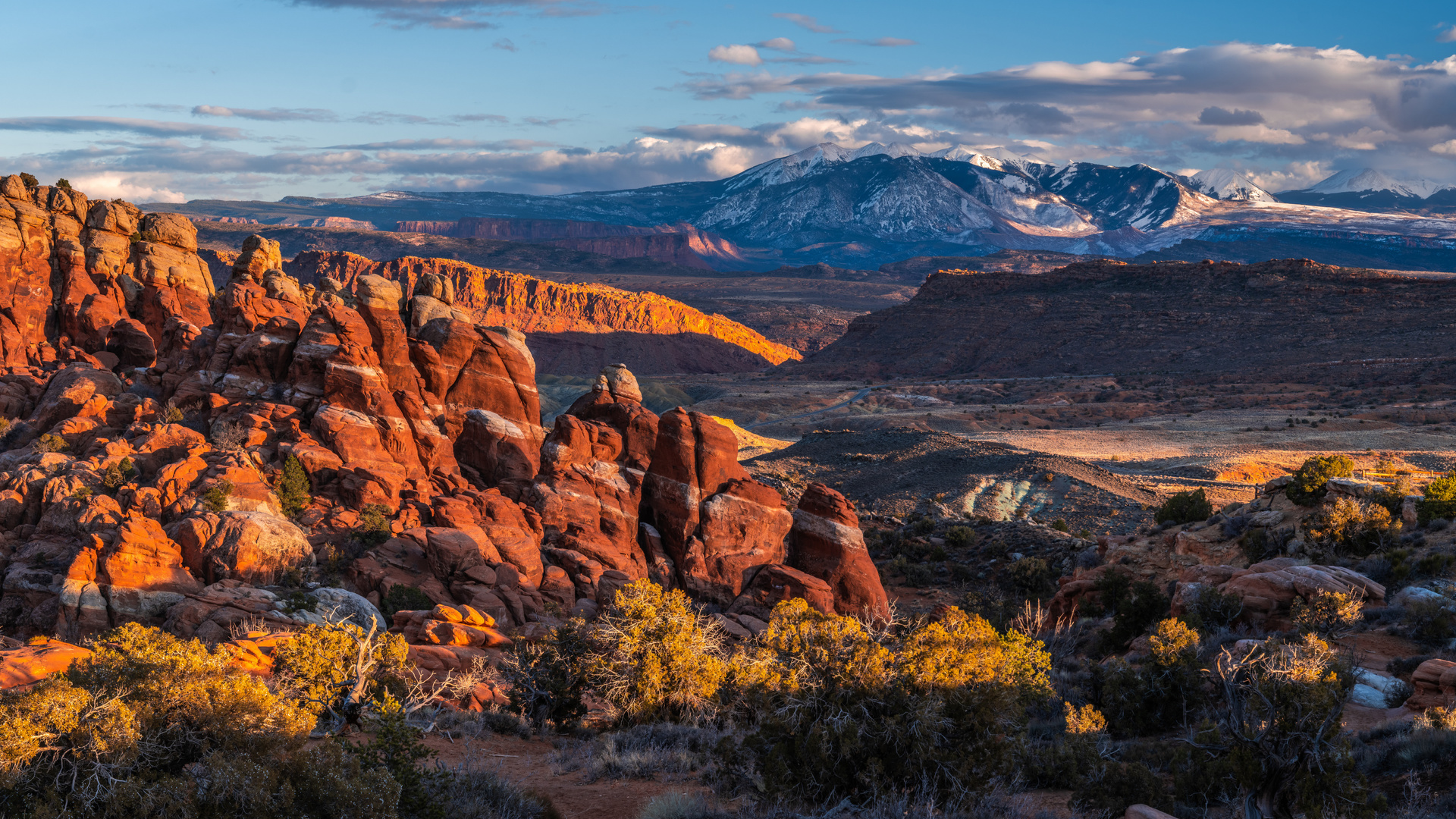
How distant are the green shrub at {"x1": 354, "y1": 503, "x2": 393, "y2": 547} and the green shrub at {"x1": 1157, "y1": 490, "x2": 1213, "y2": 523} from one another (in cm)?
2423

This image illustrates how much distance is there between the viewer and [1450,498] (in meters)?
23.6

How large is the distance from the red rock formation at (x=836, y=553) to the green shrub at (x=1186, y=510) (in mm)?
10000

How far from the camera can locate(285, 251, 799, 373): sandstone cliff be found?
15562cm

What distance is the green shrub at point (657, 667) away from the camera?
15750mm

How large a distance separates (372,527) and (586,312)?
146 m

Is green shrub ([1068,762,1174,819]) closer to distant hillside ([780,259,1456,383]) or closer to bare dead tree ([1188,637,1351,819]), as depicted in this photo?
Result: bare dead tree ([1188,637,1351,819])

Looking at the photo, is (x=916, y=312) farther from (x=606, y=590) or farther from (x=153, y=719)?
(x=153, y=719)

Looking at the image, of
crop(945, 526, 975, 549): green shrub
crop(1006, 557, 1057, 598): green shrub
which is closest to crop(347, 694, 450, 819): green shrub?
crop(1006, 557, 1057, 598): green shrub

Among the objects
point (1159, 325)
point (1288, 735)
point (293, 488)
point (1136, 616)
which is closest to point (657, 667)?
point (1288, 735)

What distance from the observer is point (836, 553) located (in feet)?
95.5

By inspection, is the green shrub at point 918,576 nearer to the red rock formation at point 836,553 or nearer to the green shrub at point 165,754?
Answer: the red rock formation at point 836,553

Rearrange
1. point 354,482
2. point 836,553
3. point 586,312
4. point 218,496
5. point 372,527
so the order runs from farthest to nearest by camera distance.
→ point 586,312, point 836,553, point 354,482, point 372,527, point 218,496

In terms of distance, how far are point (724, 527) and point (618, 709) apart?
13264 millimetres

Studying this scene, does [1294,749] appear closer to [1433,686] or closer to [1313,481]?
[1433,686]
